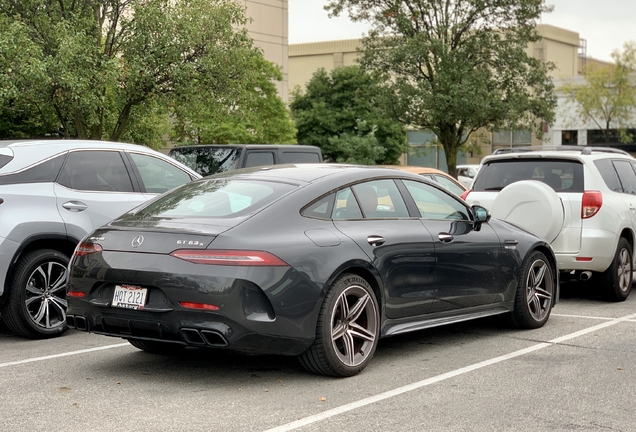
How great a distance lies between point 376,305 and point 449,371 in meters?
0.72

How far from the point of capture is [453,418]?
17.5 ft

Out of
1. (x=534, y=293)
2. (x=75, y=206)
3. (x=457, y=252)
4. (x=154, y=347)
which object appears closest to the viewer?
(x=154, y=347)

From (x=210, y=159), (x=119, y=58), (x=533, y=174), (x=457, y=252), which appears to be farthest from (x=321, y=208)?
(x=119, y=58)

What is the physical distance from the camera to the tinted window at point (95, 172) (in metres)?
8.64

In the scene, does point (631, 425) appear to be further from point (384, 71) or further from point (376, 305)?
point (384, 71)

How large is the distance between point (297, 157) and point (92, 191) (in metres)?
7.94

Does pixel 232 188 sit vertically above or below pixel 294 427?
above

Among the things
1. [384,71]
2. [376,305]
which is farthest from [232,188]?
[384,71]

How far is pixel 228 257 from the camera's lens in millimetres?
5926

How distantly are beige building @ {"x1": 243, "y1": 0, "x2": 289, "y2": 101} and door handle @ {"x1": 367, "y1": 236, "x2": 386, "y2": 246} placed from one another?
41614 mm

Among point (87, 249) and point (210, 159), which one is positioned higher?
point (210, 159)

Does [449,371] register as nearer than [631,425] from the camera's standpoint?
No

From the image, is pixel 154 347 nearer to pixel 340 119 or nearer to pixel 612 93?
pixel 340 119

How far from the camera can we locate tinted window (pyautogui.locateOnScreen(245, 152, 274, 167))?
1546 cm
